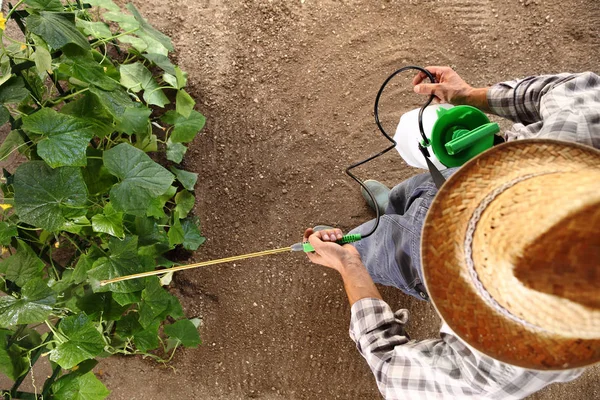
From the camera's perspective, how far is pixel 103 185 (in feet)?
3.92

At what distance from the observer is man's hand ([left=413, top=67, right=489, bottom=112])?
112 centimetres

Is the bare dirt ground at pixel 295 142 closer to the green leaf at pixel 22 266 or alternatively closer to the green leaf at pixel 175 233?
the green leaf at pixel 175 233

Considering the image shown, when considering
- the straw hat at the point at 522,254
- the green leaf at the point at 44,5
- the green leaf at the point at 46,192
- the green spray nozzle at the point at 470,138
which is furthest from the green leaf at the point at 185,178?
the straw hat at the point at 522,254

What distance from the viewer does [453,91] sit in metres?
1.16

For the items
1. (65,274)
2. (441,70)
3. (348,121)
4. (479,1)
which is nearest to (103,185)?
(65,274)

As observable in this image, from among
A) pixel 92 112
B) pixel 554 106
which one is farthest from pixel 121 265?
pixel 554 106

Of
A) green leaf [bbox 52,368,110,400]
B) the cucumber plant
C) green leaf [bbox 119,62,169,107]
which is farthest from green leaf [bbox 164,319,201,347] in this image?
green leaf [bbox 119,62,169,107]

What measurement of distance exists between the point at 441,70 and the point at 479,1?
0.68 meters

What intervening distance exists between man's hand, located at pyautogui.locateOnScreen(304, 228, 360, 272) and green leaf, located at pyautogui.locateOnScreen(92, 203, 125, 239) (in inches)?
20.5

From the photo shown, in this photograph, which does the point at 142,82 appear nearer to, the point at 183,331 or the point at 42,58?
the point at 42,58

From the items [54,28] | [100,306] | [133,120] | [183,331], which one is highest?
[54,28]

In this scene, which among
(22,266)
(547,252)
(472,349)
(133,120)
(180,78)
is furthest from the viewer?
(180,78)

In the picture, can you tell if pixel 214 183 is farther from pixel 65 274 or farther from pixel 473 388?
pixel 473 388

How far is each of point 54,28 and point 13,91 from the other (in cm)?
20
